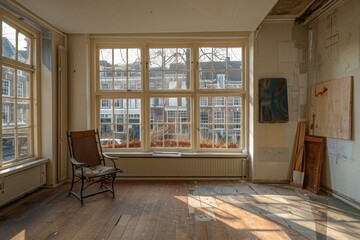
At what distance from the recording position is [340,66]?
139 inches

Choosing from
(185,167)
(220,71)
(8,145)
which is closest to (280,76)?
(220,71)

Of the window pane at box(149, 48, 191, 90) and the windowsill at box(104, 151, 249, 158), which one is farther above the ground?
the window pane at box(149, 48, 191, 90)

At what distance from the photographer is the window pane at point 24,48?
378 centimetres

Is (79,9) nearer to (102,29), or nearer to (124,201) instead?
(102,29)

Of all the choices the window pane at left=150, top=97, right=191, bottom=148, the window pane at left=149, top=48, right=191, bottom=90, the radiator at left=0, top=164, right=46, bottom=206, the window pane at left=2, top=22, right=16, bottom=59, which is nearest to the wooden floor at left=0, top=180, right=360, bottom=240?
the radiator at left=0, top=164, right=46, bottom=206

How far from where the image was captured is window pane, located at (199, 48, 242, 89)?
15.4 ft

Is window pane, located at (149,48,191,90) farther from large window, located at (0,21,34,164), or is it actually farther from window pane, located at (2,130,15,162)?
window pane, located at (2,130,15,162)

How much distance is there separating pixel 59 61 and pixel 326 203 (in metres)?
4.83

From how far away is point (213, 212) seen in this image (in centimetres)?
311

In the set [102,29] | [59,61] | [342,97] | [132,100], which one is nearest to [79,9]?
[102,29]

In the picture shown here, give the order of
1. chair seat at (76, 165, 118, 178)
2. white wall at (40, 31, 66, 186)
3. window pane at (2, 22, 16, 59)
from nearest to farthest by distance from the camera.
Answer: window pane at (2, 22, 16, 59) → chair seat at (76, 165, 118, 178) → white wall at (40, 31, 66, 186)

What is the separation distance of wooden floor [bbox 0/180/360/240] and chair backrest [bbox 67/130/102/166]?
1.93 feet

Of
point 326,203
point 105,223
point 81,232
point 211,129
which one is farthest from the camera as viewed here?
point 211,129

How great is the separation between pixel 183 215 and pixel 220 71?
9.18 feet
